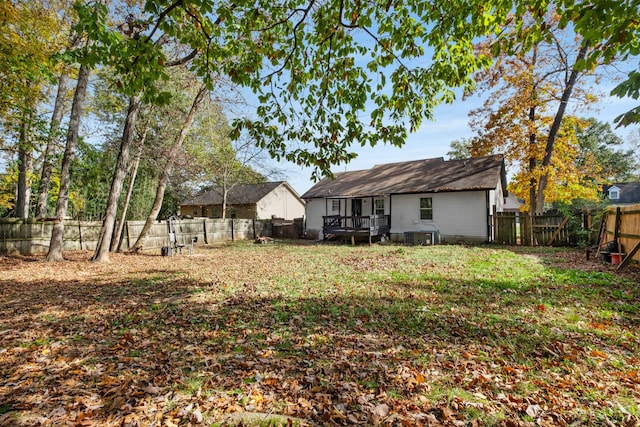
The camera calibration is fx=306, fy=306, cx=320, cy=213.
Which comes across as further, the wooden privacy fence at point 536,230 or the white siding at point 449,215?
the white siding at point 449,215

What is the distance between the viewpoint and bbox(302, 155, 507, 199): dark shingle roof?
17.5 meters

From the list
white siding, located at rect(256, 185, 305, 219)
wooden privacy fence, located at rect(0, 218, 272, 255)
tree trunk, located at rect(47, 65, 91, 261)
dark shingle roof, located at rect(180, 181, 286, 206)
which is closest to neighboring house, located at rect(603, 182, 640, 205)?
white siding, located at rect(256, 185, 305, 219)

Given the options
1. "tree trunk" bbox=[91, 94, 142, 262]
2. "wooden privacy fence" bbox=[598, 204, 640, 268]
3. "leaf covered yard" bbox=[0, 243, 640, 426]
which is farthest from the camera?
"tree trunk" bbox=[91, 94, 142, 262]

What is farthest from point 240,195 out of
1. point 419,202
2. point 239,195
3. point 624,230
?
point 624,230

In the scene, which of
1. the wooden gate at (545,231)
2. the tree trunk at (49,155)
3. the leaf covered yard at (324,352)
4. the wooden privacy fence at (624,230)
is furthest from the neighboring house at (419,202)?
the tree trunk at (49,155)

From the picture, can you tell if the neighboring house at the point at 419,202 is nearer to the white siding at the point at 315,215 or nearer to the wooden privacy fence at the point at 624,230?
the white siding at the point at 315,215

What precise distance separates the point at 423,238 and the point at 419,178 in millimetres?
4706

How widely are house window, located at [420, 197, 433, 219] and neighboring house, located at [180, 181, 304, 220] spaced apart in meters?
17.0

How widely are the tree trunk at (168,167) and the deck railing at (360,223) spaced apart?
940 cm

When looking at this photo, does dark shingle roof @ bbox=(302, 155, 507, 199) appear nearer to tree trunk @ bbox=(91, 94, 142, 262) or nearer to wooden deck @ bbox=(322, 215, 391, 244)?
wooden deck @ bbox=(322, 215, 391, 244)

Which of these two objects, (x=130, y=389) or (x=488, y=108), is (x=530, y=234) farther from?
(x=130, y=389)

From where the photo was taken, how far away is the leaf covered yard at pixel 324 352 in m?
2.65

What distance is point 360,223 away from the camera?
1842cm

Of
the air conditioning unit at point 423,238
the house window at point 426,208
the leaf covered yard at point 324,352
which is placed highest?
the house window at point 426,208
